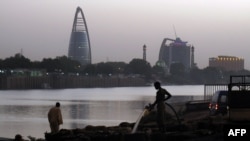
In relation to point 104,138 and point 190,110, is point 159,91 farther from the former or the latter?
point 190,110

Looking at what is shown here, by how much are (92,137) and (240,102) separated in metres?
7.62

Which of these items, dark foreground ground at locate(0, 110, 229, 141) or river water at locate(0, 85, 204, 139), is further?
river water at locate(0, 85, 204, 139)

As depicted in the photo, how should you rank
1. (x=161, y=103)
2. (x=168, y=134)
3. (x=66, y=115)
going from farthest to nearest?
(x=66, y=115) < (x=161, y=103) < (x=168, y=134)

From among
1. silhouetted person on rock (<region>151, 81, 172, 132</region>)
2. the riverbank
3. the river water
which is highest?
silhouetted person on rock (<region>151, 81, 172, 132</region>)

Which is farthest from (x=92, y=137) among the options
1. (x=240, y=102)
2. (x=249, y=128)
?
(x=249, y=128)

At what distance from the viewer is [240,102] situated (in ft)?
37.3

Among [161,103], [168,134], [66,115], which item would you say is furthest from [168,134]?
[66,115]

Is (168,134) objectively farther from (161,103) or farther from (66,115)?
(66,115)

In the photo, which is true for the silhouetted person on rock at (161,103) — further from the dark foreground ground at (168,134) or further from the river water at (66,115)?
the river water at (66,115)

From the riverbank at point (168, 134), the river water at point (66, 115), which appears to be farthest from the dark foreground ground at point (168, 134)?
the river water at point (66, 115)

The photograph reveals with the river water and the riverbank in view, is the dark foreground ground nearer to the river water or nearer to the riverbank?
the riverbank

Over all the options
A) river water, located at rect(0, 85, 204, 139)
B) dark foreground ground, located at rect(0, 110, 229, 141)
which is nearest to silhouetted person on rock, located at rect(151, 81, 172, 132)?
dark foreground ground, located at rect(0, 110, 229, 141)

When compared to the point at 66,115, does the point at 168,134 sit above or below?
above

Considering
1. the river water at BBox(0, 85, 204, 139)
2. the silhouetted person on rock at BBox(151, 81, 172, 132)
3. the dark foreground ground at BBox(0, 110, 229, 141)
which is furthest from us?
the river water at BBox(0, 85, 204, 139)
